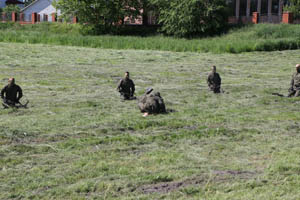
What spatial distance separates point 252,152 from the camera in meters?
8.11

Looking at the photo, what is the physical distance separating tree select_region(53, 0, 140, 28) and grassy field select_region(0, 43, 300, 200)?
94.4 feet

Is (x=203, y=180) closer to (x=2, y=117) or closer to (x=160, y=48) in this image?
(x=2, y=117)

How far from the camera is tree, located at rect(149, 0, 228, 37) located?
40.9 m

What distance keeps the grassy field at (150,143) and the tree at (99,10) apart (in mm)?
28784

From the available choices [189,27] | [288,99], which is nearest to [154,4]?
[189,27]

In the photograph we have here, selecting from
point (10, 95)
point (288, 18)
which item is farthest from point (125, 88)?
point (288, 18)

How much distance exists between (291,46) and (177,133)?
25140 millimetres

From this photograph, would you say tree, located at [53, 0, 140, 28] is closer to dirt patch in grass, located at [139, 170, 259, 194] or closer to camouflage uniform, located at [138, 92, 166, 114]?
camouflage uniform, located at [138, 92, 166, 114]

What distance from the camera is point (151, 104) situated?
11.1 meters

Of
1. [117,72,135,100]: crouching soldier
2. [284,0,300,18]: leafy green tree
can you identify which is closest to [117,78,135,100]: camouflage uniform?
[117,72,135,100]: crouching soldier

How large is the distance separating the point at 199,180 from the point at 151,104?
14.8 feet

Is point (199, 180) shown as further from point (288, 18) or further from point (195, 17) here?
point (288, 18)

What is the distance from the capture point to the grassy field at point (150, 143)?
21.0 ft

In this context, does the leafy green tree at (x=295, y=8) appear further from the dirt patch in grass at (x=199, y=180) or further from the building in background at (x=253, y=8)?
the dirt patch in grass at (x=199, y=180)
